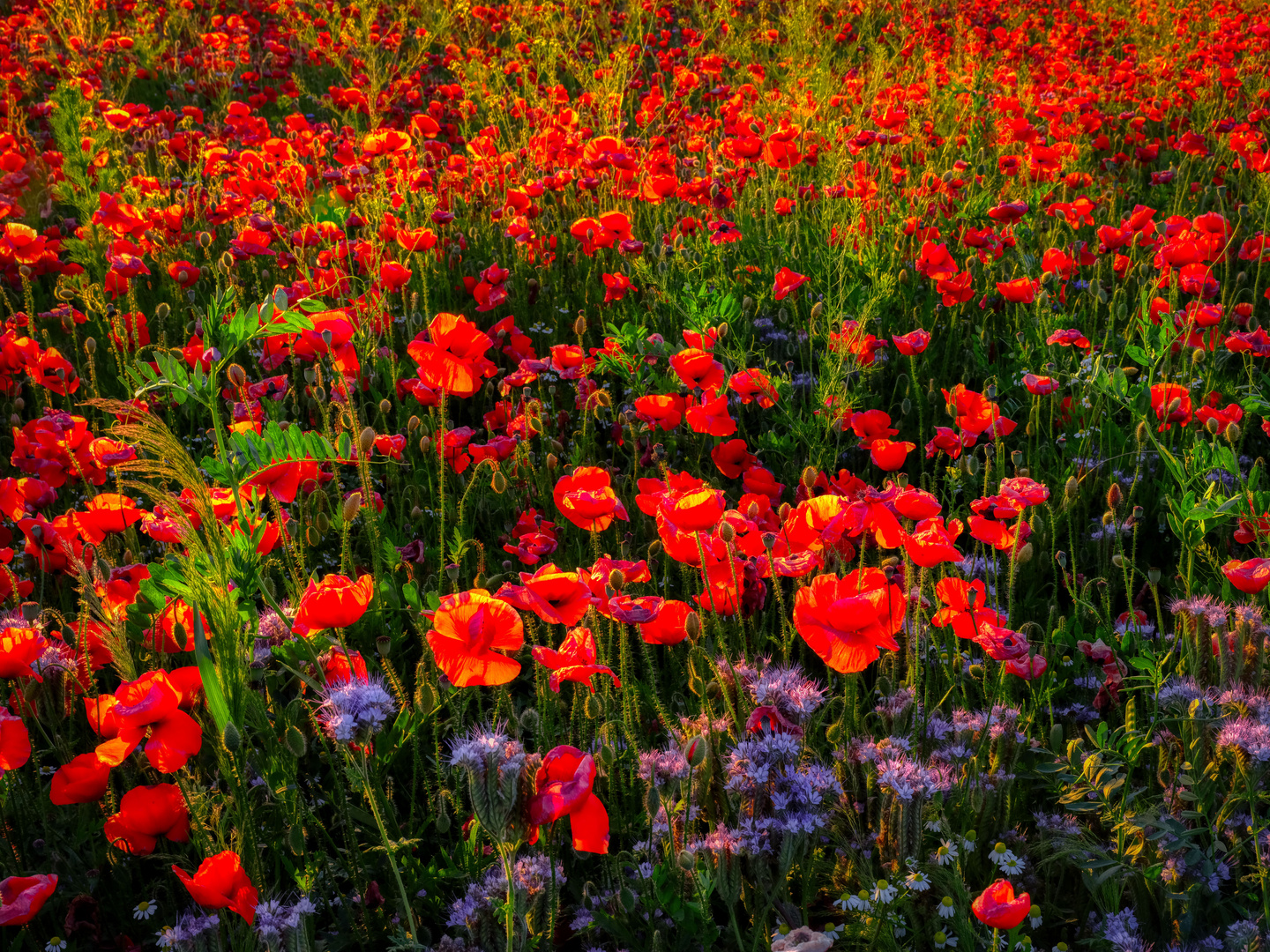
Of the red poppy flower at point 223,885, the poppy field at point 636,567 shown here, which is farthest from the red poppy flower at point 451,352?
the red poppy flower at point 223,885

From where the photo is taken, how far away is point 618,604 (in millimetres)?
1559

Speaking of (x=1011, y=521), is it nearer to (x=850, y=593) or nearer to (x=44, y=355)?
(x=850, y=593)

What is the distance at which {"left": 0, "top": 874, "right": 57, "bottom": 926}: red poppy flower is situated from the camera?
1.23m

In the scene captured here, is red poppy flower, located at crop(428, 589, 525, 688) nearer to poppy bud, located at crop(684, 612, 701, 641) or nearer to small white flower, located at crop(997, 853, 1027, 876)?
poppy bud, located at crop(684, 612, 701, 641)

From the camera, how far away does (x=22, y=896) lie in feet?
4.14

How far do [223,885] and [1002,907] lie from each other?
101 cm

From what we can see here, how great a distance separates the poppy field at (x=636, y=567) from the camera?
55.4 inches

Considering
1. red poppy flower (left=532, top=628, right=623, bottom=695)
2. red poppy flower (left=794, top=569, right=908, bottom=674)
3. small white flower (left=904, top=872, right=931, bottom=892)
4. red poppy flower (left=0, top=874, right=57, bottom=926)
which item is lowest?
small white flower (left=904, top=872, right=931, bottom=892)

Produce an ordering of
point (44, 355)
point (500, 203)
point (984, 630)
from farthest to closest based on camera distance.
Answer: point (500, 203) < point (44, 355) < point (984, 630)

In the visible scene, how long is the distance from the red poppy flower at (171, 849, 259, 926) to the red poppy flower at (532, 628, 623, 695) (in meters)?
0.50

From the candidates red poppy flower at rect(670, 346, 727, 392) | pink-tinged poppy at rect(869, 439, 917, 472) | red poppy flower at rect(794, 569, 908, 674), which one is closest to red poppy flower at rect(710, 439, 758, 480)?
red poppy flower at rect(670, 346, 727, 392)

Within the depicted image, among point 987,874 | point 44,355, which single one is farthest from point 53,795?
point 44,355

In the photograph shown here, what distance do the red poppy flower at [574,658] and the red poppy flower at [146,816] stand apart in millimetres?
606

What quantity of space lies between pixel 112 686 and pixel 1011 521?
7.16 feet
